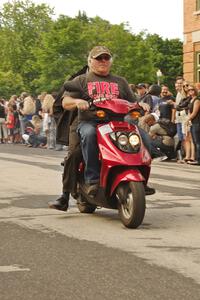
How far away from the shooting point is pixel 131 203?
23.2 feet

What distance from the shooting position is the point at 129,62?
258 ft

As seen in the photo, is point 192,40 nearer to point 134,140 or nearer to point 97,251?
point 134,140

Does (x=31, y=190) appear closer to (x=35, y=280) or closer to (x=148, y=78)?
(x=35, y=280)

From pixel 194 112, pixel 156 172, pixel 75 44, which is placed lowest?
pixel 156 172

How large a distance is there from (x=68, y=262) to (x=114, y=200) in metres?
1.89

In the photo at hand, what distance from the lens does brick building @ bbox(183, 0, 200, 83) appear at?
30.0 m

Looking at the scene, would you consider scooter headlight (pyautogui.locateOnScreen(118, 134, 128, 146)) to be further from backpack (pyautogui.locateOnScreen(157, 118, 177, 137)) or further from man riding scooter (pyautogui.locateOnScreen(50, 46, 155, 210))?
backpack (pyautogui.locateOnScreen(157, 118, 177, 137))

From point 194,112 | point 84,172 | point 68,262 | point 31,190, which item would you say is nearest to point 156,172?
point 194,112

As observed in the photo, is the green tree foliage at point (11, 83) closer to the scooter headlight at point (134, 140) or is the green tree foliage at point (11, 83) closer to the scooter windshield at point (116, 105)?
the scooter windshield at point (116, 105)

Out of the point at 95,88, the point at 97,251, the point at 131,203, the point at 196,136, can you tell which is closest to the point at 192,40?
the point at 196,136

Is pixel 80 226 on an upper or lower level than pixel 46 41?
lower

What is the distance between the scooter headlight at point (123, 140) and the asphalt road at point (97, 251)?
0.79 meters

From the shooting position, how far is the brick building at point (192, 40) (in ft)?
98.3

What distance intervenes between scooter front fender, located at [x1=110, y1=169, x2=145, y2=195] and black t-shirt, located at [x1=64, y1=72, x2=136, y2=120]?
0.68 m
